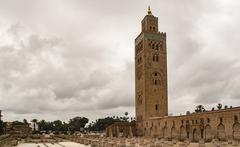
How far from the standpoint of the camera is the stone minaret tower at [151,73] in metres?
46.8

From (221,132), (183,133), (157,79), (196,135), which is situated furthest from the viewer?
(157,79)

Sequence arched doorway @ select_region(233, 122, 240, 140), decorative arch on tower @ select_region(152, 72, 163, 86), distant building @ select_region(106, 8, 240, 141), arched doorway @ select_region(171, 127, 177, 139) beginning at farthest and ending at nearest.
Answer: decorative arch on tower @ select_region(152, 72, 163, 86)
distant building @ select_region(106, 8, 240, 141)
arched doorway @ select_region(171, 127, 177, 139)
arched doorway @ select_region(233, 122, 240, 140)

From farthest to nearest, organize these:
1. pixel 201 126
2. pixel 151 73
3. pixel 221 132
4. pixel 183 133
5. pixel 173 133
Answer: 1. pixel 151 73
2. pixel 173 133
3. pixel 183 133
4. pixel 201 126
5. pixel 221 132

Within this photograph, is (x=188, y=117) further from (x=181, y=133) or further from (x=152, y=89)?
(x=152, y=89)

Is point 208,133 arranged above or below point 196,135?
above

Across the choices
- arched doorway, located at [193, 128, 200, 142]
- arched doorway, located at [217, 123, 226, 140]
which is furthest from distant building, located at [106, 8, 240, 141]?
arched doorway, located at [217, 123, 226, 140]

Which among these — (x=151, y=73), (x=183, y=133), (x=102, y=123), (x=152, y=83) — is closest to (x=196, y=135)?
(x=183, y=133)

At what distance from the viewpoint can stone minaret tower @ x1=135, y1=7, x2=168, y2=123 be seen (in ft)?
154

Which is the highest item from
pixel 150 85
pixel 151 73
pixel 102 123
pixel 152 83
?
pixel 151 73

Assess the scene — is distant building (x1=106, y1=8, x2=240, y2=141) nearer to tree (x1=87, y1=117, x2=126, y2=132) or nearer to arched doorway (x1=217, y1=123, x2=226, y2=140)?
arched doorway (x1=217, y1=123, x2=226, y2=140)

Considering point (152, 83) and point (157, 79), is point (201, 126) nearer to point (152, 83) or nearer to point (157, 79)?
point (152, 83)

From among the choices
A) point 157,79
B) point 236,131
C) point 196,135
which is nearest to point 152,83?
point 157,79

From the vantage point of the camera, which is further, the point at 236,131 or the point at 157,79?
the point at 157,79

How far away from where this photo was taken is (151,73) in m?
47.6
